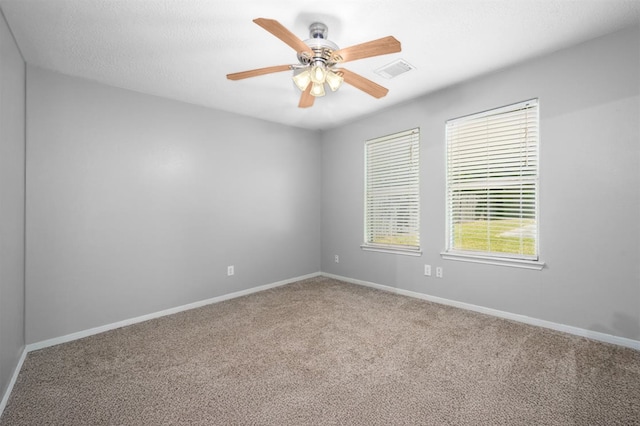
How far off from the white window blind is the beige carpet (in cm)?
80

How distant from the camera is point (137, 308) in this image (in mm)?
3068

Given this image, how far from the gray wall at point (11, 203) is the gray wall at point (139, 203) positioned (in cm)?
→ 18

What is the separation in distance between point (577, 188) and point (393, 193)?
6.30 ft

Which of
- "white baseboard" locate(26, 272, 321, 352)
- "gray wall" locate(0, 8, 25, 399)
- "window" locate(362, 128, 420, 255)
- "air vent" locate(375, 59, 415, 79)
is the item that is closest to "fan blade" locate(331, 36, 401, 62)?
"air vent" locate(375, 59, 415, 79)

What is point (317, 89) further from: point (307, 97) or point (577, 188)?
point (577, 188)

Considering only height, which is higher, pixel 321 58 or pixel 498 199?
pixel 321 58

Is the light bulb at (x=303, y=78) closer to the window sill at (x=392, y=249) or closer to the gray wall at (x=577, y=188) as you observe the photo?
the gray wall at (x=577, y=188)

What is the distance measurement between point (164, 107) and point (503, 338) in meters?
4.10

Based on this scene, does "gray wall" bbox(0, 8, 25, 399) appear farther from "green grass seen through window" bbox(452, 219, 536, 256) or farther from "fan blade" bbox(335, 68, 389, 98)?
"green grass seen through window" bbox(452, 219, 536, 256)

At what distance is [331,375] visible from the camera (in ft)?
6.60

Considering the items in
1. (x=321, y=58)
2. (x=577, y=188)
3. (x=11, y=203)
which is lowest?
(x=11, y=203)

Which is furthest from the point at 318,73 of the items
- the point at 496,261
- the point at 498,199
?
the point at 496,261

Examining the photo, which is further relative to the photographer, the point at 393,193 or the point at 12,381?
the point at 393,193

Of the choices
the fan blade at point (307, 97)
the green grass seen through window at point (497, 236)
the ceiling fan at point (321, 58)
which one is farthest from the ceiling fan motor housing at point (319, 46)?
the green grass seen through window at point (497, 236)
